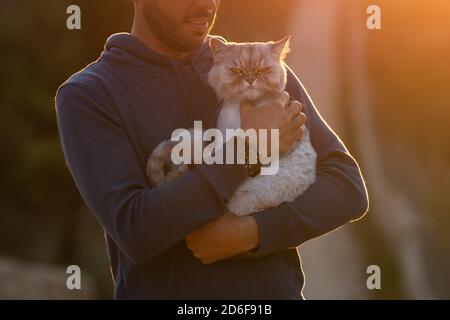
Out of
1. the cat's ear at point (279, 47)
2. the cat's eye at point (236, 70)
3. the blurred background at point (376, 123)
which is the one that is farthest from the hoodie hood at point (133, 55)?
the blurred background at point (376, 123)

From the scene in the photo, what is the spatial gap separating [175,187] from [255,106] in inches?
20.9

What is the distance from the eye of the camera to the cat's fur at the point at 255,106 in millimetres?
2395

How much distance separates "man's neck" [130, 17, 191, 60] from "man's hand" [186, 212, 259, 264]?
0.59 m

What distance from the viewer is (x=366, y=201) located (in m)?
2.48

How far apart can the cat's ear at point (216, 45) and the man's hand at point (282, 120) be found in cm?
33

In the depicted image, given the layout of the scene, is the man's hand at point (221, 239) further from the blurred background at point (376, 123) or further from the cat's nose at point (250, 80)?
the blurred background at point (376, 123)

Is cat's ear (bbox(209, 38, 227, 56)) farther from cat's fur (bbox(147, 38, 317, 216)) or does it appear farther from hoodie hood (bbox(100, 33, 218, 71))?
hoodie hood (bbox(100, 33, 218, 71))

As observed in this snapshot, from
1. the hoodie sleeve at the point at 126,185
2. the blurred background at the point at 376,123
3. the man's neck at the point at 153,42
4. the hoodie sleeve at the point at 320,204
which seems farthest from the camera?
the blurred background at the point at 376,123

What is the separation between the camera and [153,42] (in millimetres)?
2629

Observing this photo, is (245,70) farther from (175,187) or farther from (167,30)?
(175,187)

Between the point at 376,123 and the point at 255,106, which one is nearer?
the point at 255,106

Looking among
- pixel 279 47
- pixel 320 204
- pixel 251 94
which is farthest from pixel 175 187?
pixel 279 47

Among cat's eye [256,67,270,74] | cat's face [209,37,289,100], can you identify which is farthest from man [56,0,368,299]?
cat's eye [256,67,270,74]
